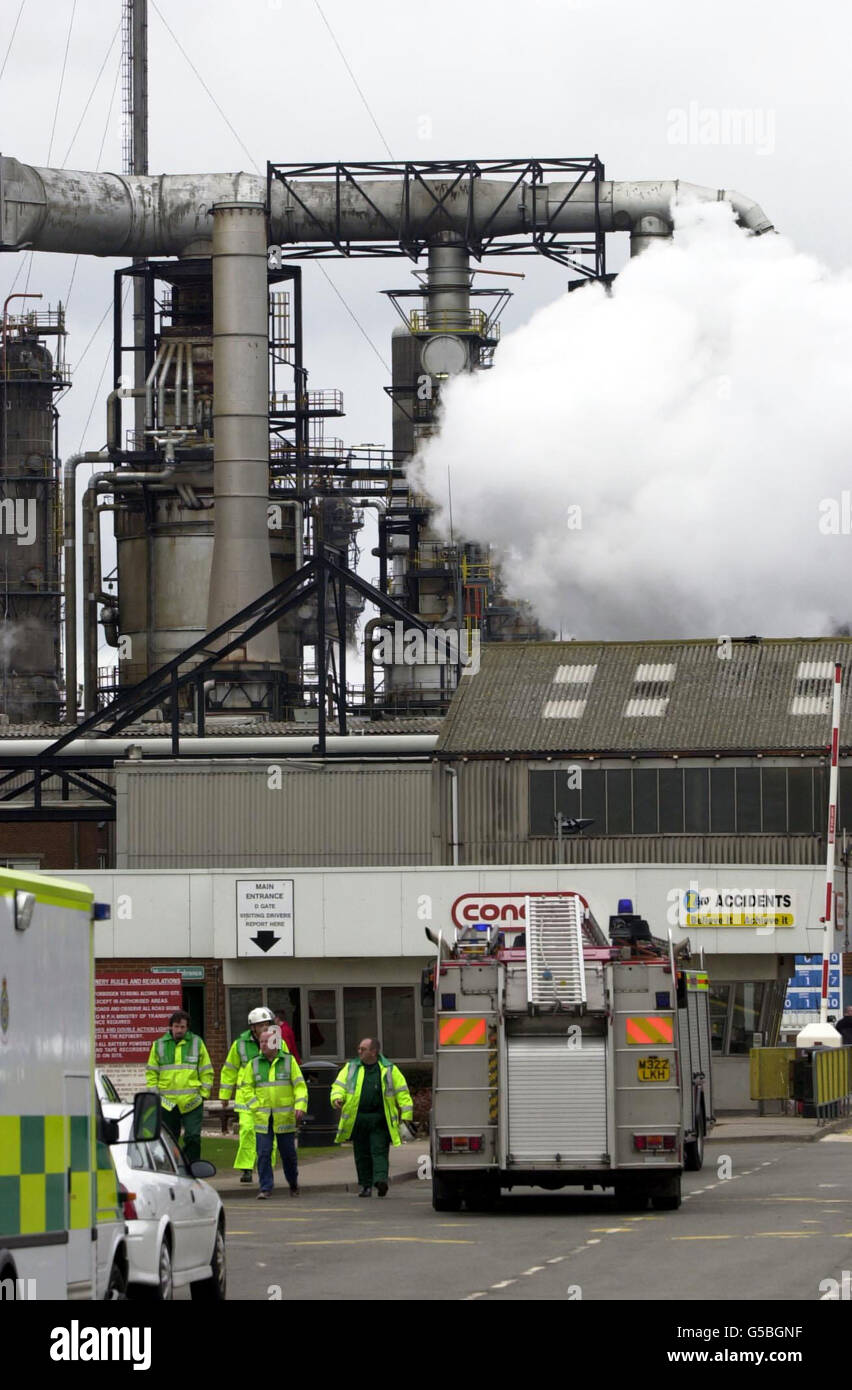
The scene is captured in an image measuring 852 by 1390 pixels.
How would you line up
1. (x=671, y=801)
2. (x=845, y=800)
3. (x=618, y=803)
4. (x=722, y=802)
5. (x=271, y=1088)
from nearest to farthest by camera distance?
1. (x=271, y=1088)
2. (x=845, y=800)
3. (x=722, y=802)
4. (x=671, y=801)
5. (x=618, y=803)

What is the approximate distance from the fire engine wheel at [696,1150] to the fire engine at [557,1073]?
4.96m

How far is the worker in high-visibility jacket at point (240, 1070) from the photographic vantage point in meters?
22.8

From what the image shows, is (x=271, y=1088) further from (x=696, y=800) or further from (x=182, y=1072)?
(x=696, y=800)

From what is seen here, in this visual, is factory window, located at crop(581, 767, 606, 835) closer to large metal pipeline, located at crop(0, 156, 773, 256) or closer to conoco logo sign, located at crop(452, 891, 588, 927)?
conoco logo sign, located at crop(452, 891, 588, 927)

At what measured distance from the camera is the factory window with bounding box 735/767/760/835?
50.0 m

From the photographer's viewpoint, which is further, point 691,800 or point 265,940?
point 691,800

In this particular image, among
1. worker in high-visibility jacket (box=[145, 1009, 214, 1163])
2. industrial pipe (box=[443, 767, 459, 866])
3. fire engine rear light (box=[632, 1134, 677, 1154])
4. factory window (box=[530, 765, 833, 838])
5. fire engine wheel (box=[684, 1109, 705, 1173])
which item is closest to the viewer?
fire engine rear light (box=[632, 1134, 677, 1154])

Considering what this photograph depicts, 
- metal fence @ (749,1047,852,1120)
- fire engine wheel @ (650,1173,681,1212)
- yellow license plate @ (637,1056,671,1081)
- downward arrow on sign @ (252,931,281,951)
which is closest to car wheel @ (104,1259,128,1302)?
yellow license plate @ (637,1056,671,1081)

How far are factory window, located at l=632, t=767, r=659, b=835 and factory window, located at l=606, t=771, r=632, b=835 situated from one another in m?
0.15

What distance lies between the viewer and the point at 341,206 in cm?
6225

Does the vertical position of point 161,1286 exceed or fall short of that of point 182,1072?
it falls short

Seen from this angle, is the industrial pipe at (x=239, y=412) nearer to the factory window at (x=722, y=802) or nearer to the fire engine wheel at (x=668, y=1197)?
the factory window at (x=722, y=802)

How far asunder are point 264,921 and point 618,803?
39.6 ft

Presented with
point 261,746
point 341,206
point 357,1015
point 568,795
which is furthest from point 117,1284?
point 341,206
